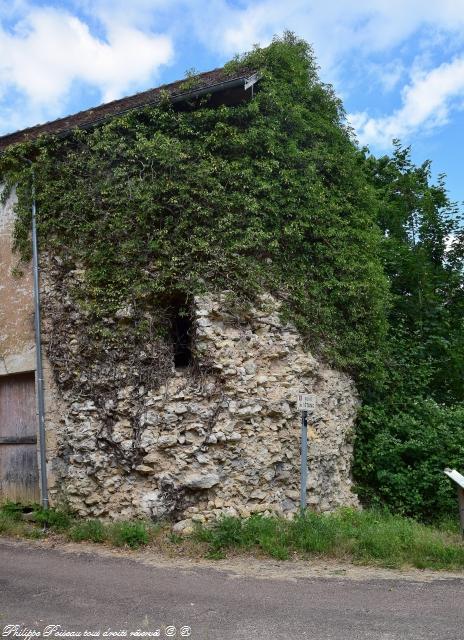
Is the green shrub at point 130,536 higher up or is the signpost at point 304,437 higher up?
the signpost at point 304,437

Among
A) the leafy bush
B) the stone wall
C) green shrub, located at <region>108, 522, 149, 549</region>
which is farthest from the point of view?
the leafy bush

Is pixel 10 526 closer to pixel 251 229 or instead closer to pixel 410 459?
pixel 251 229

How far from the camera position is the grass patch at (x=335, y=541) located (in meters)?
6.52

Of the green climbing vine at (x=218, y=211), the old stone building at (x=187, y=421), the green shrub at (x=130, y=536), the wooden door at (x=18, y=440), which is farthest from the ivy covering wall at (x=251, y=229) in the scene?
the green shrub at (x=130, y=536)

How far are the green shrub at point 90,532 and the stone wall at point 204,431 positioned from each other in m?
0.33

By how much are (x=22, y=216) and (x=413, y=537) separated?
25.2ft

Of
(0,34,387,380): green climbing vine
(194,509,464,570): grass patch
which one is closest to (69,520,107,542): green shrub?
(194,509,464,570): grass patch

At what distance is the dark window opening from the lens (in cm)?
862

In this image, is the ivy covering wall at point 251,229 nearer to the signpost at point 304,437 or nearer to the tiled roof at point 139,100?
the tiled roof at point 139,100

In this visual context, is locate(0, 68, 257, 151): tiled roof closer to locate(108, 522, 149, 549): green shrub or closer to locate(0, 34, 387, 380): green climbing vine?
locate(0, 34, 387, 380): green climbing vine

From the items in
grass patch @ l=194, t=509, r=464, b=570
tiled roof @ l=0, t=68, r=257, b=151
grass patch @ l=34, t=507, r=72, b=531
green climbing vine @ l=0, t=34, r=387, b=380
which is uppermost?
tiled roof @ l=0, t=68, r=257, b=151

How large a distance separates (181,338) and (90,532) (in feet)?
A: 9.92

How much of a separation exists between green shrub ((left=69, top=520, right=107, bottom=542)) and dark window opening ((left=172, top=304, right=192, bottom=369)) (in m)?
2.49

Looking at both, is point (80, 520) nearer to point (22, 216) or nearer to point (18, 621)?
point (18, 621)
